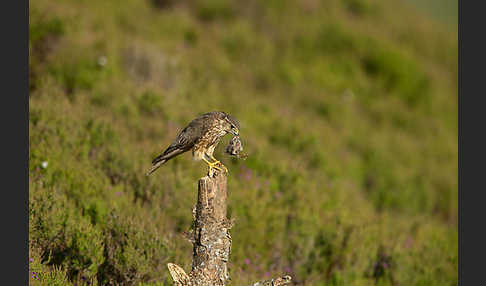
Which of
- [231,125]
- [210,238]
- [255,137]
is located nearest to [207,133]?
[231,125]

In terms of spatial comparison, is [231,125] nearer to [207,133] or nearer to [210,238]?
[207,133]

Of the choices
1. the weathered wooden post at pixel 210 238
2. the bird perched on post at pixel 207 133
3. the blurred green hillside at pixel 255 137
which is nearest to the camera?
the weathered wooden post at pixel 210 238

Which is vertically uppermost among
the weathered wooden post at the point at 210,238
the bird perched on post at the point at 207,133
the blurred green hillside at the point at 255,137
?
the blurred green hillside at the point at 255,137

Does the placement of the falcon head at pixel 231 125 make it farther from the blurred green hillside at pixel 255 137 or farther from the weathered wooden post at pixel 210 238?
the blurred green hillside at pixel 255 137

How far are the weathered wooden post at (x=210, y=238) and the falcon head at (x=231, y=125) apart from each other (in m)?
0.36

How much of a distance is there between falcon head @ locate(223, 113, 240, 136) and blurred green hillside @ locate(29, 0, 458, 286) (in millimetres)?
740

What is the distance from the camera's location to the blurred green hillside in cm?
576

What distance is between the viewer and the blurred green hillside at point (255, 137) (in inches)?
227

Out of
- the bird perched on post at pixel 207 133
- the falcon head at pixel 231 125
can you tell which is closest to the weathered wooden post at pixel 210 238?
the bird perched on post at pixel 207 133

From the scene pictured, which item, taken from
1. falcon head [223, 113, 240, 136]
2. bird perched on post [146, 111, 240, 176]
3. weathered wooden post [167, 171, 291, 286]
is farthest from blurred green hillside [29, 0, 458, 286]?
falcon head [223, 113, 240, 136]

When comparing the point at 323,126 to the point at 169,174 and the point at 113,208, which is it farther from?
the point at 113,208

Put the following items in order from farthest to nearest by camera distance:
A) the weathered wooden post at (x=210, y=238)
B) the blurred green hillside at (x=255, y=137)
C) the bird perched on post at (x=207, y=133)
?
the blurred green hillside at (x=255, y=137), the bird perched on post at (x=207, y=133), the weathered wooden post at (x=210, y=238)

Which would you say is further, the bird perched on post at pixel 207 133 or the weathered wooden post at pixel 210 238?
the bird perched on post at pixel 207 133

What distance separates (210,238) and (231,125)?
916 mm
